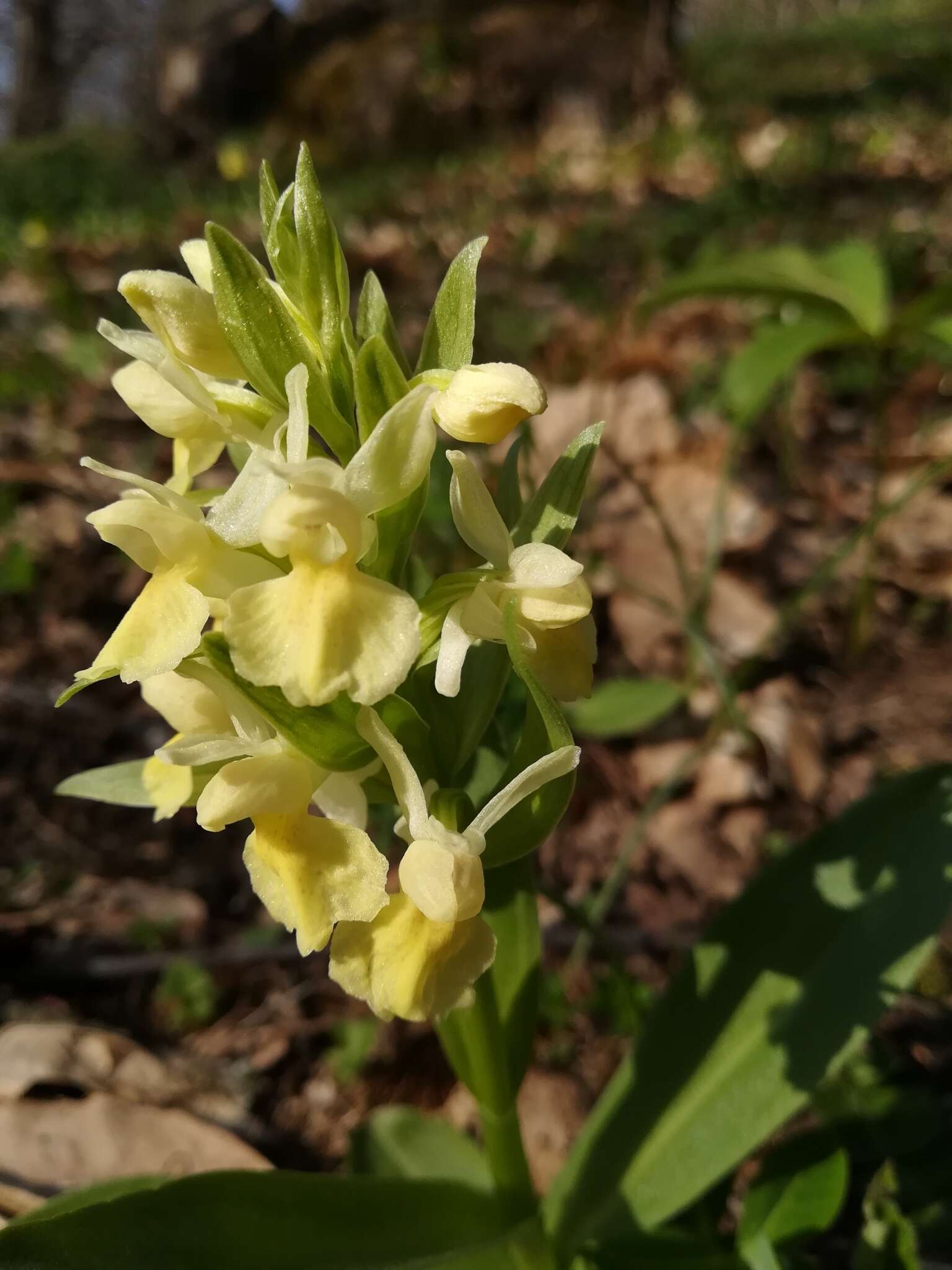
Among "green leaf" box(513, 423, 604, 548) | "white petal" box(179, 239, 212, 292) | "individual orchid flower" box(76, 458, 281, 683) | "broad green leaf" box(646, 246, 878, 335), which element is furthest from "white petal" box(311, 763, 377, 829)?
"broad green leaf" box(646, 246, 878, 335)

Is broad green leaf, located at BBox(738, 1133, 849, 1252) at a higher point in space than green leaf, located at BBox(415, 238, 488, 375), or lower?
lower

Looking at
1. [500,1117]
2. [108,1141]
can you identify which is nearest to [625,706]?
[500,1117]

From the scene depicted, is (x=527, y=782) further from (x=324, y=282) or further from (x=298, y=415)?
(x=324, y=282)

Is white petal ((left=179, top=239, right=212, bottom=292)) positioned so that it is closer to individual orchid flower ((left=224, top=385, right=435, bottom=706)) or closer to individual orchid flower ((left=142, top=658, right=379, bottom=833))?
individual orchid flower ((left=224, top=385, right=435, bottom=706))

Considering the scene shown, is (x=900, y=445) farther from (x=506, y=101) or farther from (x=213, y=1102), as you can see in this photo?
(x=506, y=101)

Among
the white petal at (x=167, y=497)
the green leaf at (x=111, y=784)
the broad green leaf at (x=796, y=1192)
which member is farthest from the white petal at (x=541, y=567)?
the broad green leaf at (x=796, y=1192)
